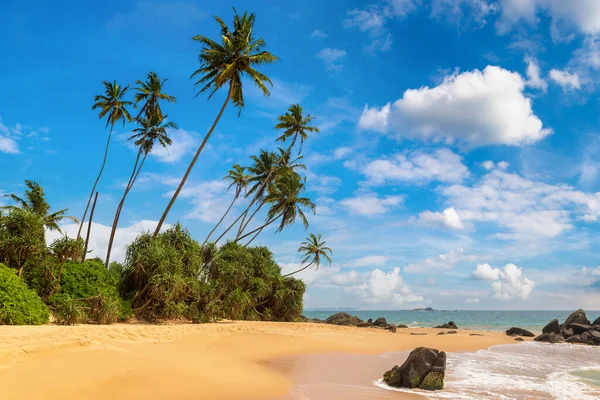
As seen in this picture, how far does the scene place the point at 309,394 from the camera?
25.2ft

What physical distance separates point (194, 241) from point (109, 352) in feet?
42.6

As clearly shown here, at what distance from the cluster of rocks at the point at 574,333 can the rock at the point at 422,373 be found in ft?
77.1

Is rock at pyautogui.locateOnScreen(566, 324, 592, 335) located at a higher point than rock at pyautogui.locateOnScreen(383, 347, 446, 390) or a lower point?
lower

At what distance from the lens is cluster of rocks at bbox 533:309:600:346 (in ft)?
90.0

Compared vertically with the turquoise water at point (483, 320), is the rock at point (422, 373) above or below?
above

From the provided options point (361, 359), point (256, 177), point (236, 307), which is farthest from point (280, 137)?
point (361, 359)

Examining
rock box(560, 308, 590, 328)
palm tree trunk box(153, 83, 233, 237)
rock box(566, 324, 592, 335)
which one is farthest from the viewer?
rock box(560, 308, 590, 328)

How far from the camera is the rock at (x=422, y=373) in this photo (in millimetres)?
8906

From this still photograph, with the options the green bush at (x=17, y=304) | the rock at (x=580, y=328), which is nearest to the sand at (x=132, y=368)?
the green bush at (x=17, y=304)

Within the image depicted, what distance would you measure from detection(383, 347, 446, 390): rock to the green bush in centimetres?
1215

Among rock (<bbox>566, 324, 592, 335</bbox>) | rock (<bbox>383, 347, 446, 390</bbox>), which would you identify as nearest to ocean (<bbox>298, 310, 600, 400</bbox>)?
rock (<bbox>383, 347, 446, 390</bbox>)

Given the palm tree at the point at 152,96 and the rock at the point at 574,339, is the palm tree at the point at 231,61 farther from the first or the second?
the rock at the point at 574,339

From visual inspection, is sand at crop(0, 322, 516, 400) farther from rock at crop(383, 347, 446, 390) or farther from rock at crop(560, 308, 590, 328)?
rock at crop(560, 308, 590, 328)

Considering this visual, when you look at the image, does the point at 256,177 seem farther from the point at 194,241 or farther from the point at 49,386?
the point at 49,386
